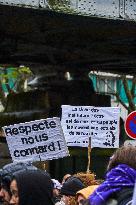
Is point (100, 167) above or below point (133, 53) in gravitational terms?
below

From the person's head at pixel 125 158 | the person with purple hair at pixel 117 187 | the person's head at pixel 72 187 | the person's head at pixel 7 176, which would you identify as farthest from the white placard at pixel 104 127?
the person with purple hair at pixel 117 187

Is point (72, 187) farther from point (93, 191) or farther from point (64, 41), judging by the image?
point (64, 41)

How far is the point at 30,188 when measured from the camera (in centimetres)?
397

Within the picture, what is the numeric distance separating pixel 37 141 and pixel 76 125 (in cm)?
209

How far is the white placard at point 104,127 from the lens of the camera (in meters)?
11.4

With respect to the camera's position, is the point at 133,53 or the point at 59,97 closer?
the point at 59,97

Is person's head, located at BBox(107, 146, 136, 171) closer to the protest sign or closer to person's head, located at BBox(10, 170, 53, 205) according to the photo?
person's head, located at BBox(10, 170, 53, 205)

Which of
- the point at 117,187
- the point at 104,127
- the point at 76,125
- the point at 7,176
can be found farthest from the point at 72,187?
the point at 104,127

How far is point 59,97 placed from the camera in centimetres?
2180

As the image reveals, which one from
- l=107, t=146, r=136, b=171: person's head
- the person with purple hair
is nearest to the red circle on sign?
l=107, t=146, r=136, b=171: person's head

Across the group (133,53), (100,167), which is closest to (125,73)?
(133,53)

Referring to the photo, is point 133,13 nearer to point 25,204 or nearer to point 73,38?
point 73,38

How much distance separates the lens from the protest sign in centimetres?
1133

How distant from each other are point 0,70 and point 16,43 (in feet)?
33.2
